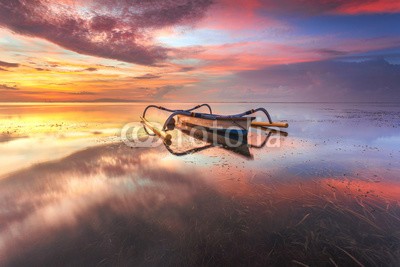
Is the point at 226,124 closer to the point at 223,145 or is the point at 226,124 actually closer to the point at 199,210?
the point at 223,145

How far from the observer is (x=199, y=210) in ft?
21.4

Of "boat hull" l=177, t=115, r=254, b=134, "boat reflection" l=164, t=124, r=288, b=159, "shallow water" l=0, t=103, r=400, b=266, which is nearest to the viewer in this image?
"shallow water" l=0, t=103, r=400, b=266

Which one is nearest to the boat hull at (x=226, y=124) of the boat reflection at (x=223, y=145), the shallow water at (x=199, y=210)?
the boat reflection at (x=223, y=145)

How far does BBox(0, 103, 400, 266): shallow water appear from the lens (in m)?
4.71

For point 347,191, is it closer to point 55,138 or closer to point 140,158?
A: point 140,158

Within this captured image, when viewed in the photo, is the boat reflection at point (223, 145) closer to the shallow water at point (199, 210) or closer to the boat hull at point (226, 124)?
the boat hull at point (226, 124)

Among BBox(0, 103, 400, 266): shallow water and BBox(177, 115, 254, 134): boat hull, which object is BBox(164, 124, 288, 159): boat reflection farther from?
BBox(0, 103, 400, 266): shallow water

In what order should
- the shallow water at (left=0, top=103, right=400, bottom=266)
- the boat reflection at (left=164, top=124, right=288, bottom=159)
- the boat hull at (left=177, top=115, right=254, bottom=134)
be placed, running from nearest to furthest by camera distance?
the shallow water at (left=0, top=103, right=400, bottom=266) → the boat reflection at (left=164, top=124, right=288, bottom=159) → the boat hull at (left=177, top=115, right=254, bottom=134)

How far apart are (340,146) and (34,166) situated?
59.4 ft

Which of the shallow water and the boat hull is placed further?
the boat hull

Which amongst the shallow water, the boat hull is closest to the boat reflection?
the boat hull

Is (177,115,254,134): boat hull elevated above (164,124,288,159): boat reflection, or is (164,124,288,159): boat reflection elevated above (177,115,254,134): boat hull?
(177,115,254,134): boat hull

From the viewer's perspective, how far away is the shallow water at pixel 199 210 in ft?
15.5

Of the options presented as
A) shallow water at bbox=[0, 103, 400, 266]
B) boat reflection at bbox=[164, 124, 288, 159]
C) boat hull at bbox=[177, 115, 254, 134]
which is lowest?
boat reflection at bbox=[164, 124, 288, 159]
